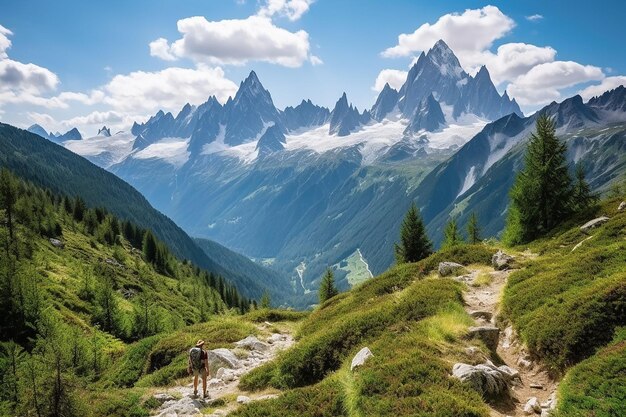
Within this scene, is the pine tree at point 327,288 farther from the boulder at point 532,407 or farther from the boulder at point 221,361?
the boulder at point 532,407

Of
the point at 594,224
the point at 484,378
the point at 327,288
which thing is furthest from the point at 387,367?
the point at 327,288

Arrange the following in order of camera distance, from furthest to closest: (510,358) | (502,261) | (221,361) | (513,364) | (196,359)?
(502,261) < (221,361) < (196,359) < (510,358) < (513,364)

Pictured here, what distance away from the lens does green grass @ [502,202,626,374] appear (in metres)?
16.0

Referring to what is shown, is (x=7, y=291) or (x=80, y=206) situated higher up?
(x=80, y=206)

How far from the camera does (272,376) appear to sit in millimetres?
22062

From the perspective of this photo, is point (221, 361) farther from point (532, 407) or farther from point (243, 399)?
point (532, 407)

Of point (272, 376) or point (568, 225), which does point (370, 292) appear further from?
point (568, 225)

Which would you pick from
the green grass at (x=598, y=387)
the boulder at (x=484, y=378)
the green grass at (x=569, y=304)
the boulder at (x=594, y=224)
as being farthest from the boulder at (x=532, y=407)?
the boulder at (x=594, y=224)

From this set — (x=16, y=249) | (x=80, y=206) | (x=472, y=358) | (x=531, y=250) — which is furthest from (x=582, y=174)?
(x=80, y=206)

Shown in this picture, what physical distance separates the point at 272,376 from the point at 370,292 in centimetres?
1649

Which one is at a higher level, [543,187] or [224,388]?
[543,187]

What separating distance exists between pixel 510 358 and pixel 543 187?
35802 millimetres

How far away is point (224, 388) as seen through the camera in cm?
2269

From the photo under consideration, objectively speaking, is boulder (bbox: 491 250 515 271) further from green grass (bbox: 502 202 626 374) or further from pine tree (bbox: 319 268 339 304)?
pine tree (bbox: 319 268 339 304)
